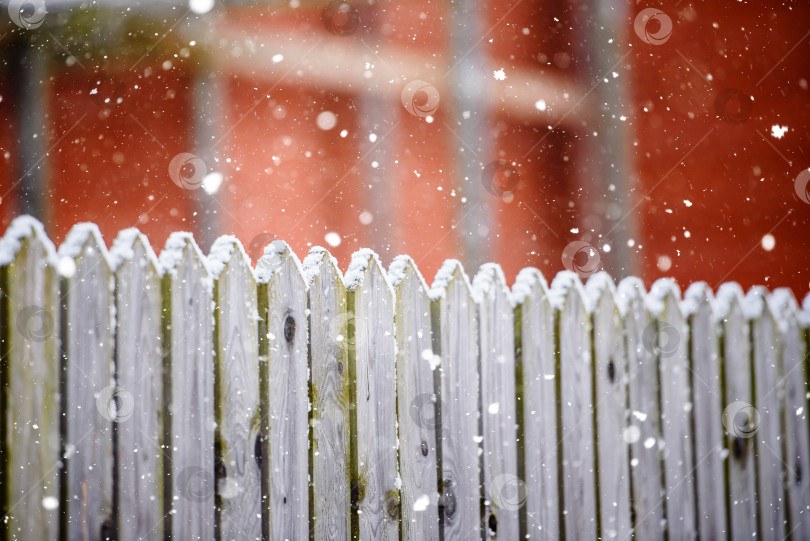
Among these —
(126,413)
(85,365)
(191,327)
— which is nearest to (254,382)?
(191,327)

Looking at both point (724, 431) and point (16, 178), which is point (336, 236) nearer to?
point (16, 178)

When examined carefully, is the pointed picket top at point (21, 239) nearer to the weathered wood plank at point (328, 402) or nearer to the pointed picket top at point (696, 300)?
the weathered wood plank at point (328, 402)

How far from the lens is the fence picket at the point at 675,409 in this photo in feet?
7.61

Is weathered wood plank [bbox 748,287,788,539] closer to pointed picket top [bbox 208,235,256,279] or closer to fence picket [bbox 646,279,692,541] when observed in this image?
fence picket [bbox 646,279,692,541]

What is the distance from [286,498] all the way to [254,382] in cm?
41

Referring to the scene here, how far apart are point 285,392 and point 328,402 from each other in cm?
15

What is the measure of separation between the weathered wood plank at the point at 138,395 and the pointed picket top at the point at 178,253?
0.12 ft

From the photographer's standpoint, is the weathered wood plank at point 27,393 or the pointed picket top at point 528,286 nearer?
the weathered wood plank at point 27,393

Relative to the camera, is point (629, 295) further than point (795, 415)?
No

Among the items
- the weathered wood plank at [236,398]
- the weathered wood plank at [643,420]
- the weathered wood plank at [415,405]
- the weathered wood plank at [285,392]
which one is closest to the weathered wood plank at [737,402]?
the weathered wood plank at [643,420]

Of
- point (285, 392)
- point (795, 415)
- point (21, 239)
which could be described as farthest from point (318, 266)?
point (795, 415)

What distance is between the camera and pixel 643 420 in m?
2.29

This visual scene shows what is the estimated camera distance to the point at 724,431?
2.42m

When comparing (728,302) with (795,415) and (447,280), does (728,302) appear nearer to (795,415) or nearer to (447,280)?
(795,415)
